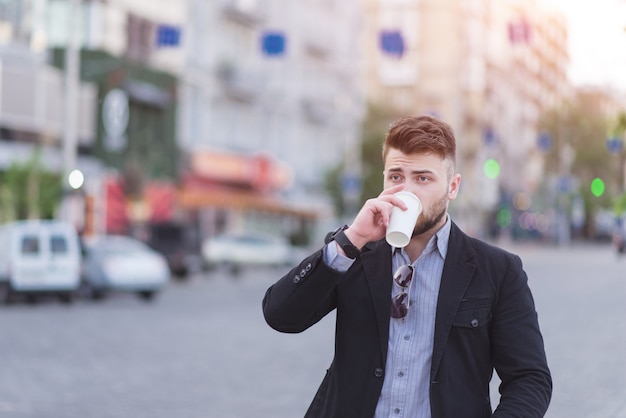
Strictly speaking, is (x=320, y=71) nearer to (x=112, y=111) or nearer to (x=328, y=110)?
(x=328, y=110)

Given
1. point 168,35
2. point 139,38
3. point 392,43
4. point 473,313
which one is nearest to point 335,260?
point 473,313

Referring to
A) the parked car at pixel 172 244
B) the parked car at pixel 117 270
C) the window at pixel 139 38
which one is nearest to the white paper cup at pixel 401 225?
the parked car at pixel 117 270

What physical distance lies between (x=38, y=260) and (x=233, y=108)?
1275 inches

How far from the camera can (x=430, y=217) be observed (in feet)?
11.8

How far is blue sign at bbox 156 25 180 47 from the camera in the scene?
46.3 m

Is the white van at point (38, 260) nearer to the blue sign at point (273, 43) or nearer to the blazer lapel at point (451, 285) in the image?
the blazer lapel at point (451, 285)

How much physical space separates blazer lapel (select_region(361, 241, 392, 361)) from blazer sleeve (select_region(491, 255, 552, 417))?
0.29 meters

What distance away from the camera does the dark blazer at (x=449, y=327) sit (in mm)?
3541

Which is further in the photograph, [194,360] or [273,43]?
[273,43]

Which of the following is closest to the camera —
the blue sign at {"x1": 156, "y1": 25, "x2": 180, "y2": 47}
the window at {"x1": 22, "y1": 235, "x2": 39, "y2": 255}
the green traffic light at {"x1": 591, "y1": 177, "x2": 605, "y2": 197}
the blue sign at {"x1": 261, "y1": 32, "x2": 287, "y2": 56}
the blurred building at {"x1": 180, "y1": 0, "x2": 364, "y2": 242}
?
the window at {"x1": 22, "y1": 235, "x2": 39, "y2": 255}

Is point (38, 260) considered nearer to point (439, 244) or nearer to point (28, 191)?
point (28, 191)

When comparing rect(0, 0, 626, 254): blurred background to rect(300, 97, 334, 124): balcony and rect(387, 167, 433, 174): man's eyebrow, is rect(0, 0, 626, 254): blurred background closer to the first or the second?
rect(300, 97, 334, 124): balcony

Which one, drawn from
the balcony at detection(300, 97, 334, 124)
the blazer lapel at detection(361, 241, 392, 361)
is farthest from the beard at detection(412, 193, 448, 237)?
the balcony at detection(300, 97, 334, 124)

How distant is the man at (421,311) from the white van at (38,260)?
23419mm
